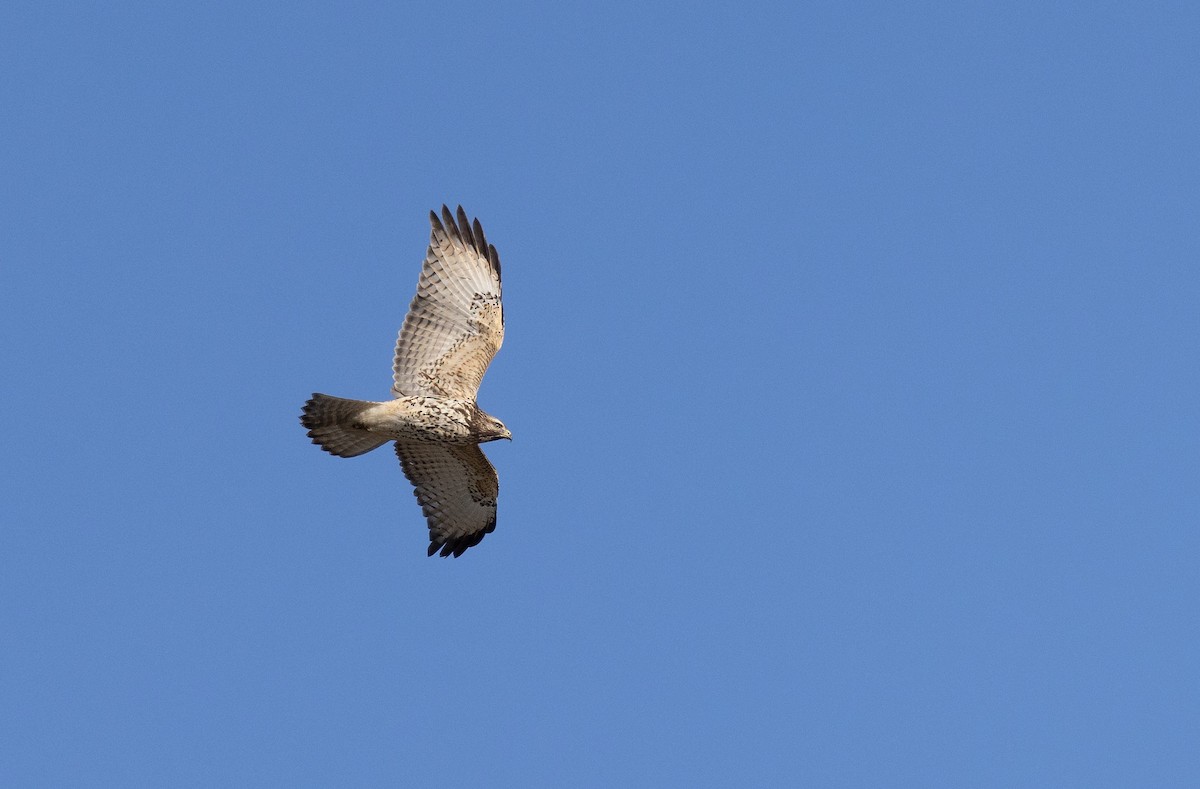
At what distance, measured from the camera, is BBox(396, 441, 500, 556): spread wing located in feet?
46.5

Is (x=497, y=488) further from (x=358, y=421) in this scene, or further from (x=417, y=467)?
(x=358, y=421)

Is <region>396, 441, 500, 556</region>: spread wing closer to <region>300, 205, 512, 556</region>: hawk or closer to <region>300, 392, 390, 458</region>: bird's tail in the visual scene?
<region>300, 205, 512, 556</region>: hawk

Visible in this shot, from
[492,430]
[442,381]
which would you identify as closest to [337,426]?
[442,381]

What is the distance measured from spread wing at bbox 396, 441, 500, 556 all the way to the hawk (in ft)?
0.05

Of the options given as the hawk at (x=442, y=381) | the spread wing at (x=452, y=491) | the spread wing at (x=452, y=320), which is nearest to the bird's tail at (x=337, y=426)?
the hawk at (x=442, y=381)

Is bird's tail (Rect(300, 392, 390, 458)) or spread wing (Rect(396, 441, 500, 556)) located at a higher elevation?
spread wing (Rect(396, 441, 500, 556))

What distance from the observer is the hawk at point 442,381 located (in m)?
13.2

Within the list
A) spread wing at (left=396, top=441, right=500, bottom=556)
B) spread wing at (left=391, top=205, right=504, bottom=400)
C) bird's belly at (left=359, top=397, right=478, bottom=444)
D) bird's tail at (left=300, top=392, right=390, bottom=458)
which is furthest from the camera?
spread wing at (left=396, top=441, right=500, bottom=556)

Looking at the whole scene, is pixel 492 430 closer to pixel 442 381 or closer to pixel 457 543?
pixel 442 381

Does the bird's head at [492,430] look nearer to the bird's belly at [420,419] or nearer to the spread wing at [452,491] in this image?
the bird's belly at [420,419]

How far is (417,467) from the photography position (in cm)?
1439

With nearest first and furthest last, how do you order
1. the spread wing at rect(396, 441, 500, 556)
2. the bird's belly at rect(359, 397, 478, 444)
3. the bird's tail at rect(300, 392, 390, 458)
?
the bird's tail at rect(300, 392, 390, 458), the bird's belly at rect(359, 397, 478, 444), the spread wing at rect(396, 441, 500, 556)

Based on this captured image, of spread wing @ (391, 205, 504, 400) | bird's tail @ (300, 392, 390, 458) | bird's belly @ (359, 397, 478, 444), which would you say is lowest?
bird's tail @ (300, 392, 390, 458)

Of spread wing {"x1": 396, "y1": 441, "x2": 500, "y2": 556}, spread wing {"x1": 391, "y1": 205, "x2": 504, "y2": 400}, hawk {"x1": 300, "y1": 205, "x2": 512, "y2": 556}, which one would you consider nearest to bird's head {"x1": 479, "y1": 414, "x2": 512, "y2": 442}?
hawk {"x1": 300, "y1": 205, "x2": 512, "y2": 556}
